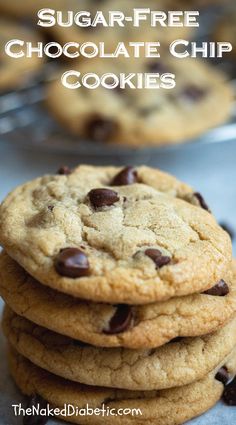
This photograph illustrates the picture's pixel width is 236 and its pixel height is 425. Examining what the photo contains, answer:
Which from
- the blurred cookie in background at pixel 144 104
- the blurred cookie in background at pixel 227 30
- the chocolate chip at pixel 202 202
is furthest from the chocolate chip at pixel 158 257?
the blurred cookie in background at pixel 227 30

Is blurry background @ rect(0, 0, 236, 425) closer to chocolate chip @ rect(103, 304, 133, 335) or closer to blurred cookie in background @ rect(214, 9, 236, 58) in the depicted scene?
blurred cookie in background @ rect(214, 9, 236, 58)

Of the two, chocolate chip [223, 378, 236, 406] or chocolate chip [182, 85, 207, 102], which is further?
chocolate chip [182, 85, 207, 102]

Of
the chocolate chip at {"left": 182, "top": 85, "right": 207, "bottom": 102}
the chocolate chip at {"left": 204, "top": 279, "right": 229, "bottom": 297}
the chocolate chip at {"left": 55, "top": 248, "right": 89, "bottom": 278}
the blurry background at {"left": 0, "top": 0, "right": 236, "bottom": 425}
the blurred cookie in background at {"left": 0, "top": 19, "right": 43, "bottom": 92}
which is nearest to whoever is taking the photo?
the chocolate chip at {"left": 55, "top": 248, "right": 89, "bottom": 278}

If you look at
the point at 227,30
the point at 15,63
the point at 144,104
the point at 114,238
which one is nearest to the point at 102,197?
the point at 114,238

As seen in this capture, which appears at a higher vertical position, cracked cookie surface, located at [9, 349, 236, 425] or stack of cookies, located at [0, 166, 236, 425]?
stack of cookies, located at [0, 166, 236, 425]

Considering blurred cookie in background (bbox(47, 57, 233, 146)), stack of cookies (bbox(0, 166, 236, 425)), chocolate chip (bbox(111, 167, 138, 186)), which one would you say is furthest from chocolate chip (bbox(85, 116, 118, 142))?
stack of cookies (bbox(0, 166, 236, 425))

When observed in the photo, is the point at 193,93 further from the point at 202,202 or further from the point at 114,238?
the point at 114,238

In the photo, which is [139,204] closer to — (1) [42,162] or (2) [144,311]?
(2) [144,311]

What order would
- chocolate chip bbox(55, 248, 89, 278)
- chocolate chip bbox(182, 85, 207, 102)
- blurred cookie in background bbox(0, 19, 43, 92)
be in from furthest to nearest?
1. blurred cookie in background bbox(0, 19, 43, 92)
2. chocolate chip bbox(182, 85, 207, 102)
3. chocolate chip bbox(55, 248, 89, 278)
